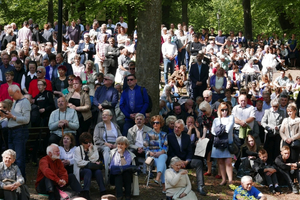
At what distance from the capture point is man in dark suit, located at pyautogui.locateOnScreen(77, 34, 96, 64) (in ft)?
61.9

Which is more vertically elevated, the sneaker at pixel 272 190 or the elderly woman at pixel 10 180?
the elderly woman at pixel 10 180

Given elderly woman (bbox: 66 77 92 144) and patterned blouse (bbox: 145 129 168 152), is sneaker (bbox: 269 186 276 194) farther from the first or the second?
elderly woman (bbox: 66 77 92 144)

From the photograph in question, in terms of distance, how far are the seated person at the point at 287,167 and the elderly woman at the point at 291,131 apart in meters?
0.26

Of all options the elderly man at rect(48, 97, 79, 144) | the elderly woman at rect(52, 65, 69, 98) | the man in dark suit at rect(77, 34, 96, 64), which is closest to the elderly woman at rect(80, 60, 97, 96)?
the elderly woman at rect(52, 65, 69, 98)

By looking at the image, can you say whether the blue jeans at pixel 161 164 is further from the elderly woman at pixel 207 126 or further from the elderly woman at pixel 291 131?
the elderly woman at pixel 291 131

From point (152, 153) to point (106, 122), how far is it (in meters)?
1.16

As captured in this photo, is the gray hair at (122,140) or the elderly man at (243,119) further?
the elderly man at (243,119)

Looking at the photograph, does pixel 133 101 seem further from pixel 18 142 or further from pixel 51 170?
pixel 51 170

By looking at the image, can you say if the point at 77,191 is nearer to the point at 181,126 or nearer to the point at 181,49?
the point at 181,126

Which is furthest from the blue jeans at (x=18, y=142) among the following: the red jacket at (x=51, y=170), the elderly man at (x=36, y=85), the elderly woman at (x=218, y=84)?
the elderly woman at (x=218, y=84)

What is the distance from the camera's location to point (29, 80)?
12828mm

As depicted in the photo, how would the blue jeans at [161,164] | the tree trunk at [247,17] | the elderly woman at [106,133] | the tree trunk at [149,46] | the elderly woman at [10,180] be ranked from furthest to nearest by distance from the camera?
the tree trunk at [247,17] → the tree trunk at [149,46] → the elderly woman at [106,133] → the blue jeans at [161,164] → the elderly woman at [10,180]

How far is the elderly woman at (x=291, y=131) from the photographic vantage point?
1202cm

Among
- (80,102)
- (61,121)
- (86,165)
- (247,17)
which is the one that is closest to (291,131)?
(80,102)
